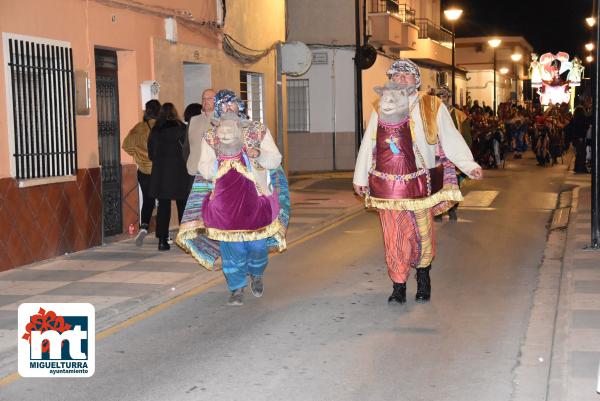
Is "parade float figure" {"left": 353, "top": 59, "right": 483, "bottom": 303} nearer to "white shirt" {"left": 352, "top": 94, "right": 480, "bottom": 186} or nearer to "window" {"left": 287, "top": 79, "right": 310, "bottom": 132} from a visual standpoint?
"white shirt" {"left": 352, "top": 94, "right": 480, "bottom": 186}

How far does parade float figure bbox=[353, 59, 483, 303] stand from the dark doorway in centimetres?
560

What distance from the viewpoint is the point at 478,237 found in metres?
13.4

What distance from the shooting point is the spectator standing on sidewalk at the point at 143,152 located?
12797mm

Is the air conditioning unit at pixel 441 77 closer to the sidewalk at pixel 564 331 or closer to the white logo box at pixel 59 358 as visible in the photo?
the sidewalk at pixel 564 331

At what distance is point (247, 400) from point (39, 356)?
151 cm

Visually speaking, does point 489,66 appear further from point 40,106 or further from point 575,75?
→ point 40,106

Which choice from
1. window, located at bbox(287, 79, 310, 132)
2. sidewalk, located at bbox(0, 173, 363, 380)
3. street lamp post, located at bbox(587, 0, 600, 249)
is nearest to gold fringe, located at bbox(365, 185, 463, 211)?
sidewalk, located at bbox(0, 173, 363, 380)

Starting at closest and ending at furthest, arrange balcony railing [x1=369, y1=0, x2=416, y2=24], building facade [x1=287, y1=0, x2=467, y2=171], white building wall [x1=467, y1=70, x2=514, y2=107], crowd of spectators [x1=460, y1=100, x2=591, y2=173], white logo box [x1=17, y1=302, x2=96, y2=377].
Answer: white logo box [x1=17, y1=302, x2=96, y2=377], crowd of spectators [x1=460, y1=100, x2=591, y2=173], building facade [x1=287, y1=0, x2=467, y2=171], balcony railing [x1=369, y1=0, x2=416, y2=24], white building wall [x1=467, y1=70, x2=514, y2=107]

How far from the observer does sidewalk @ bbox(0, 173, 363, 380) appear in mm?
8453

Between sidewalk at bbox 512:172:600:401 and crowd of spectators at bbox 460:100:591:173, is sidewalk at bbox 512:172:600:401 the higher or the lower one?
the lower one

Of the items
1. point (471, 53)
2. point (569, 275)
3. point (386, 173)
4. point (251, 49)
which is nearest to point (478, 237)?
point (569, 275)

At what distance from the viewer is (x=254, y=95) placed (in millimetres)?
20828

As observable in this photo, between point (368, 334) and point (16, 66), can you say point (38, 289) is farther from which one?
point (368, 334)

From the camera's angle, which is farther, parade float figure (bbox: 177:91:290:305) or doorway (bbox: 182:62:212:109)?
doorway (bbox: 182:62:212:109)
